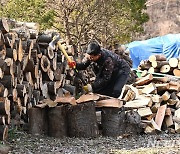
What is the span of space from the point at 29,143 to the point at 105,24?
1026 cm

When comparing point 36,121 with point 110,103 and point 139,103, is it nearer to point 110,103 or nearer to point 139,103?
point 110,103

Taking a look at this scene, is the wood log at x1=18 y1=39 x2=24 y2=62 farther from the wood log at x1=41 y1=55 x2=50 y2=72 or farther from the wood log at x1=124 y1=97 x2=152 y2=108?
the wood log at x1=124 y1=97 x2=152 y2=108

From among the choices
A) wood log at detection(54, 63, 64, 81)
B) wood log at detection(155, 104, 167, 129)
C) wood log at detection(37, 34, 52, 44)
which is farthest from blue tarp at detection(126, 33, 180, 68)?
wood log at detection(155, 104, 167, 129)

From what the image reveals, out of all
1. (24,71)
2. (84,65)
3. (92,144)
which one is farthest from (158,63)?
(92,144)

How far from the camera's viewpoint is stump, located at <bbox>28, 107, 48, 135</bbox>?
22.8ft

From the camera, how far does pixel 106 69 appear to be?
7.40m

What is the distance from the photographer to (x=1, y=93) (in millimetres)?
6480

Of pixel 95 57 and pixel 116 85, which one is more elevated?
pixel 95 57

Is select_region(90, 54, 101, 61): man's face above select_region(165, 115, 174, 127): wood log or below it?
above

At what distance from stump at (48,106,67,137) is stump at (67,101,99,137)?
92mm

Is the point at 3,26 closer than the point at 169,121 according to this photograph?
Yes

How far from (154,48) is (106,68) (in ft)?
38.0

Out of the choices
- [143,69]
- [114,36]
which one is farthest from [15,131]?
[114,36]

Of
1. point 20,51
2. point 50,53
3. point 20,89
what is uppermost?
point 20,51
